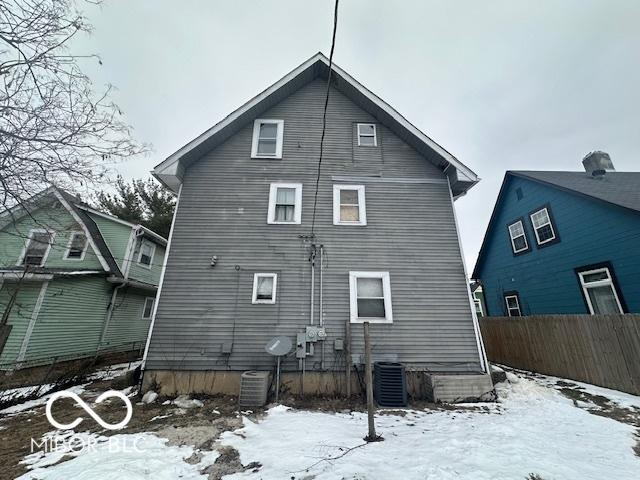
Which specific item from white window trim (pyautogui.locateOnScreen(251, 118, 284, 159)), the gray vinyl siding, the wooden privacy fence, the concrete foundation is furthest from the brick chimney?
white window trim (pyautogui.locateOnScreen(251, 118, 284, 159))

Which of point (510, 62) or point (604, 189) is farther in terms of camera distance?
point (510, 62)

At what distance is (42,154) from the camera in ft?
14.7

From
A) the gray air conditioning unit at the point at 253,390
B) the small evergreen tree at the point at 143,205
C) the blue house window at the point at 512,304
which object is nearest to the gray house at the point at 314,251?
the gray air conditioning unit at the point at 253,390

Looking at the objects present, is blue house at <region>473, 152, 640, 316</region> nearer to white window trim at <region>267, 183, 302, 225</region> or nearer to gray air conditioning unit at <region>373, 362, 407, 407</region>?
gray air conditioning unit at <region>373, 362, 407, 407</region>

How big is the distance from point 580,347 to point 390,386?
5771mm

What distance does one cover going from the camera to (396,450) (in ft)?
11.3

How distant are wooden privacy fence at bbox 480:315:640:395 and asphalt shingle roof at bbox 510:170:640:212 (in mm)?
3821

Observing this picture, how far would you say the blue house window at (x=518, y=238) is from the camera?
1198 cm

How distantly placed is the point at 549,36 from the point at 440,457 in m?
13.0

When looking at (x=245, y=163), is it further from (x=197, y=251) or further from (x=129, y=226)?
(x=129, y=226)

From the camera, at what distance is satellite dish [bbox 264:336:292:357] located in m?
5.84

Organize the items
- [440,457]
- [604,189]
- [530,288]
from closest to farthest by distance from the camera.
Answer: [440,457] → [604,189] → [530,288]

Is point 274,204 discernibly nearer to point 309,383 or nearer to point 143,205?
point 309,383

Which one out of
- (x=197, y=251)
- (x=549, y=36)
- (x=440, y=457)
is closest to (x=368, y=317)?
(x=440, y=457)
